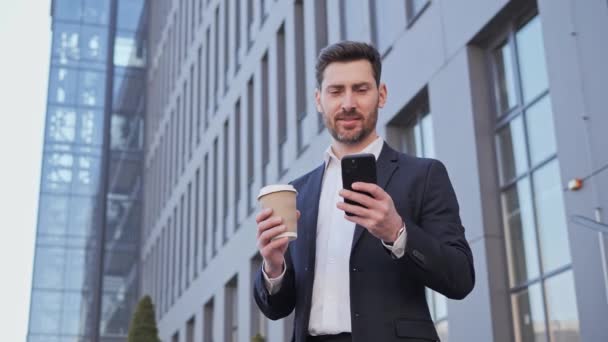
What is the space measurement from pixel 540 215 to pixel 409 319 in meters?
7.79

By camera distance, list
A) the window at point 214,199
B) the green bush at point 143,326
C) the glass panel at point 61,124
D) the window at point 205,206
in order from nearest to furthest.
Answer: the green bush at point 143,326 → the window at point 214,199 → the window at point 205,206 → the glass panel at point 61,124

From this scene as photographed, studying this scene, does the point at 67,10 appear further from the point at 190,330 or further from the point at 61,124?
the point at 190,330

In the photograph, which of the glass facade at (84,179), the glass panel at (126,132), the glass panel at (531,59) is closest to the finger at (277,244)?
the glass panel at (531,59)

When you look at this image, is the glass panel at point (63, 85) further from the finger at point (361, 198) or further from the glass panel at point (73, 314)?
the finger at point (361, 198)

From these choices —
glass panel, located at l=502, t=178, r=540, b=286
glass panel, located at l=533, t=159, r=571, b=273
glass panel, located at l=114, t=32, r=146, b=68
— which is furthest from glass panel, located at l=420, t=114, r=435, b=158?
glass panel, located at l=114, t=32, r=146, b=68

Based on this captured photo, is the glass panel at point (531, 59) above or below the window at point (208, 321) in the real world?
above

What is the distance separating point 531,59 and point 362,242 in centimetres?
826

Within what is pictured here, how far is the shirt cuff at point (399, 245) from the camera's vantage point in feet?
8.94

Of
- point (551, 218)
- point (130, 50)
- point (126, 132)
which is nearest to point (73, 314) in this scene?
point (126, 132)

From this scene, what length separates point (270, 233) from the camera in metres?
2.87

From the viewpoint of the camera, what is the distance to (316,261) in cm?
309

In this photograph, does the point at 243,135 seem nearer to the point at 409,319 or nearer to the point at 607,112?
the point at 607,112

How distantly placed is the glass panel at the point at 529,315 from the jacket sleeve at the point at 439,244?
7.44 m

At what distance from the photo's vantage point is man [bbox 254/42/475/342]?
2.78 meters
